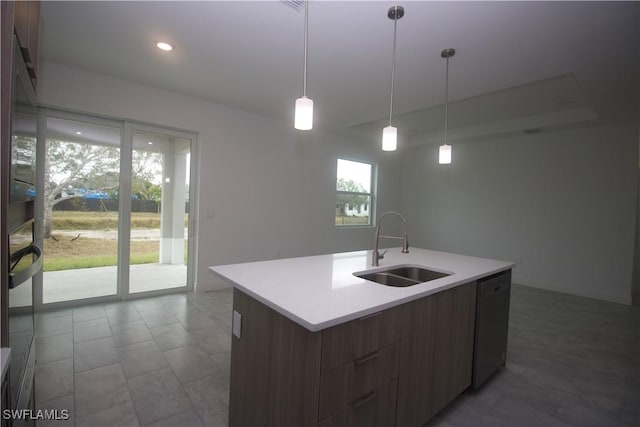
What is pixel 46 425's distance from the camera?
5.35ft

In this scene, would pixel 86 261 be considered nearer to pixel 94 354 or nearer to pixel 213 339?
pixel 94 354

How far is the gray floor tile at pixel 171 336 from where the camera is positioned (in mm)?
2564

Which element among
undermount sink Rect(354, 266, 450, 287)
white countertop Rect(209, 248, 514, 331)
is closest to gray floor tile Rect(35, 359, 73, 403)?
white countertop Rect(209, 248, 514, 331)

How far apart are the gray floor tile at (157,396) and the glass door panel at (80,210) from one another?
204 cm

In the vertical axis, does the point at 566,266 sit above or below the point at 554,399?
above

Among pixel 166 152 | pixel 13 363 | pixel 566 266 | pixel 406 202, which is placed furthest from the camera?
pixel 406 202

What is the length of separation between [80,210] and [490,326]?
4.29m

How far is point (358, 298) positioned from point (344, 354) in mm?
261

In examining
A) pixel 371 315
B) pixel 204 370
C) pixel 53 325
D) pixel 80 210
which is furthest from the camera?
pixel 80 210

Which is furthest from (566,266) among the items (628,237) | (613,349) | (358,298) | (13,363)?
(13,363)

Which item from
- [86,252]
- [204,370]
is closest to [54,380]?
[204,370]

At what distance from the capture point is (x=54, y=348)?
2.41 metres

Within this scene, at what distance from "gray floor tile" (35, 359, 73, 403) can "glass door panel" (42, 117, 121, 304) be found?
1.44 meters

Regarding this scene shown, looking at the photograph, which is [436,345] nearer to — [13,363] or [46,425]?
[13,363]
